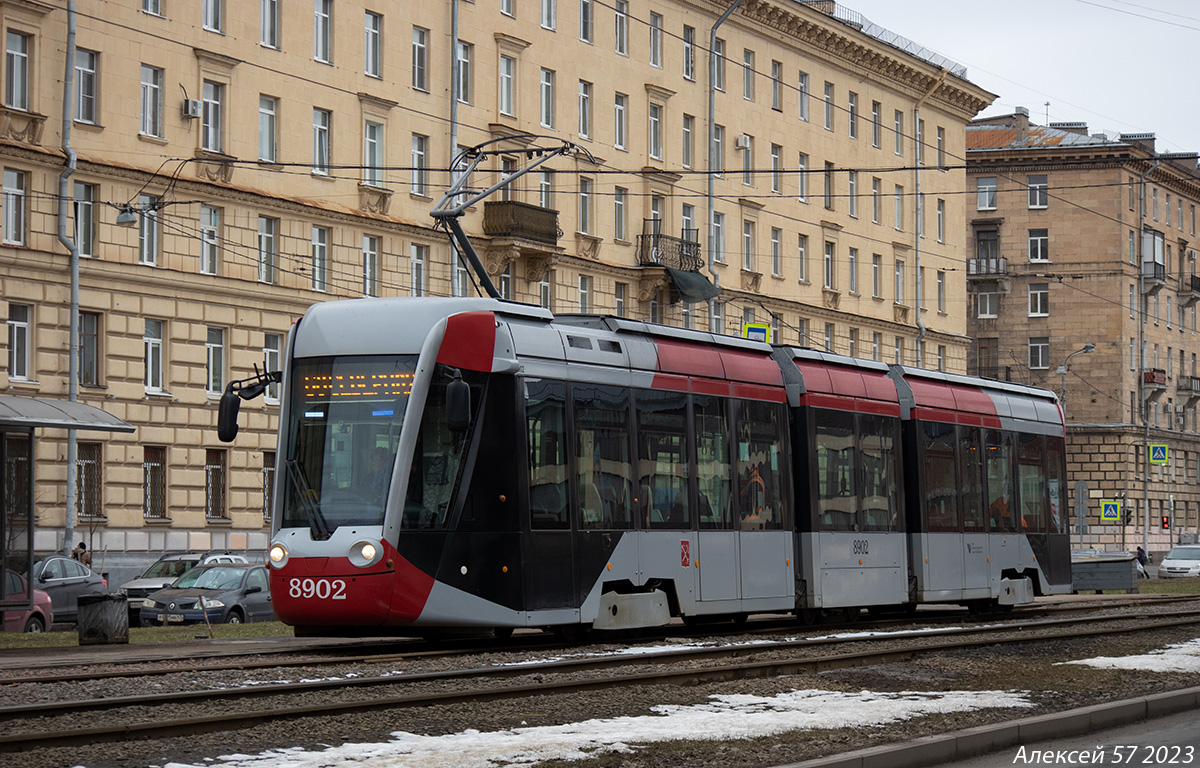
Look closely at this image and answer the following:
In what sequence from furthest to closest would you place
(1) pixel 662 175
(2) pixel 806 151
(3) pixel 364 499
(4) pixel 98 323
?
(2) pixel 806 151 → (1) pixel 662 175 → (4) pixel 98 323 → (3) pixel 364 499

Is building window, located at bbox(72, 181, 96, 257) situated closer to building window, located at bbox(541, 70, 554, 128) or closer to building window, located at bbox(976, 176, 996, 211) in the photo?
building window, located at bbox(541, 70, 554, 128)

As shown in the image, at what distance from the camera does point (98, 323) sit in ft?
128

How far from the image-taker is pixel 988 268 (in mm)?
90750

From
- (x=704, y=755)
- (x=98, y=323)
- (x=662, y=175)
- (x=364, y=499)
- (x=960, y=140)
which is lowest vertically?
(x=704, y=755)

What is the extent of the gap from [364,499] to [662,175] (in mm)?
40913

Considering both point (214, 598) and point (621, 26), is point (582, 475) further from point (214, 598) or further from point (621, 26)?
point (621, 26)

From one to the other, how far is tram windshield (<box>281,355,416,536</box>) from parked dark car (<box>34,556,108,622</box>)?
49.8ft

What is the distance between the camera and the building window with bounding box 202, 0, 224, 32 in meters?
41.7

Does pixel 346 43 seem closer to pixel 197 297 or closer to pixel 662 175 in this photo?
pixel 197 297

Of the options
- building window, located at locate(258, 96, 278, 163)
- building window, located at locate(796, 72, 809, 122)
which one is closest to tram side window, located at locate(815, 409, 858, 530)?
building window, located at locate(258, 96, 278, 163)

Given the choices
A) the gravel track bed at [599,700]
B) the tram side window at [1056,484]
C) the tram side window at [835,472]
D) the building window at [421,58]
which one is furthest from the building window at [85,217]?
the gravel track bed at [599,700]

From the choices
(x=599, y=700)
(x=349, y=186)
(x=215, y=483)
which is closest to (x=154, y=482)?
(x=215, y=483)

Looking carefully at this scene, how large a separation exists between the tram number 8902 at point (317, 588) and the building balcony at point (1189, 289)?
284 ft

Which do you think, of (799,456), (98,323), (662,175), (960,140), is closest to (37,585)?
(98,323)
